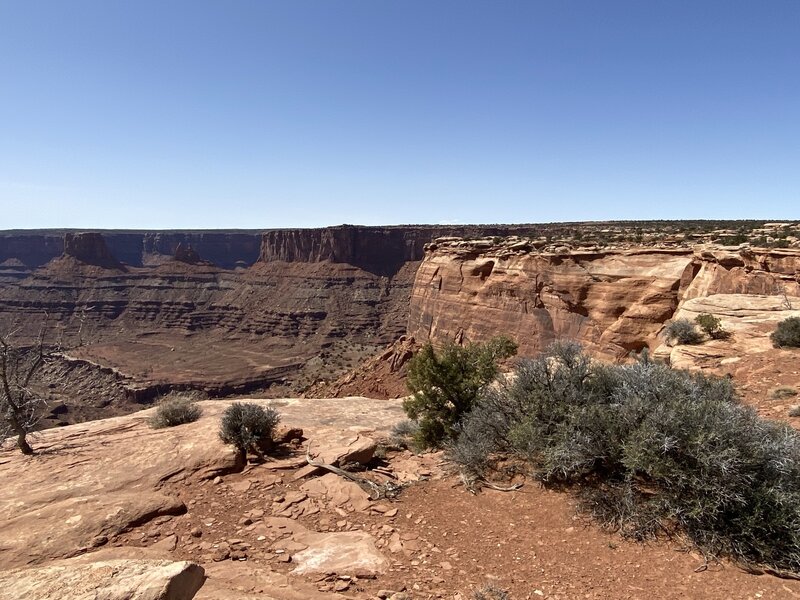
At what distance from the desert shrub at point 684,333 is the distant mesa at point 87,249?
13194 centimetres

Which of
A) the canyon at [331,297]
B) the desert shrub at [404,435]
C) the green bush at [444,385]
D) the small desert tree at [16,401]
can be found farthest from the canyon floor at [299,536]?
the canyon at [331,297]

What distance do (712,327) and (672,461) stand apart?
13061 mm

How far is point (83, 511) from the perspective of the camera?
6.15 meters

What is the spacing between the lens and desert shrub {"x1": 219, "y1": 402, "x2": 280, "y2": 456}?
8344mm

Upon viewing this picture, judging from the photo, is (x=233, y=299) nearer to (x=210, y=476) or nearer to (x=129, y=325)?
(x=129, y=325)

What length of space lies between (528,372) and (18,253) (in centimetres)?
17711

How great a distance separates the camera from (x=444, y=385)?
10.8 metres

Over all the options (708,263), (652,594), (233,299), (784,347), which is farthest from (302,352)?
(652,594)

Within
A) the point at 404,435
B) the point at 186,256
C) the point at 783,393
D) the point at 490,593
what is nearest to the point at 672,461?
the point at 490,593

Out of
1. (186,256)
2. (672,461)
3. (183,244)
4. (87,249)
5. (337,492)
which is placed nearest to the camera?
(672,461)

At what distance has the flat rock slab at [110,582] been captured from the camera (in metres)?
2.86

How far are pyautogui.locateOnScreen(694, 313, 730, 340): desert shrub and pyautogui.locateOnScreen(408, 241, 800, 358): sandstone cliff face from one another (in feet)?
21.8

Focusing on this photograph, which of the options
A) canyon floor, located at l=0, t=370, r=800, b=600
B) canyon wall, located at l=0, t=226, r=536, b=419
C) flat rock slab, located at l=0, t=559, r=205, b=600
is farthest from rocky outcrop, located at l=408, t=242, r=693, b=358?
canyon wall, located at l=0, t=226, r=536, b=419

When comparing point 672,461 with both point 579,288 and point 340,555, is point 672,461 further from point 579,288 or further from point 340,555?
point 579,288
